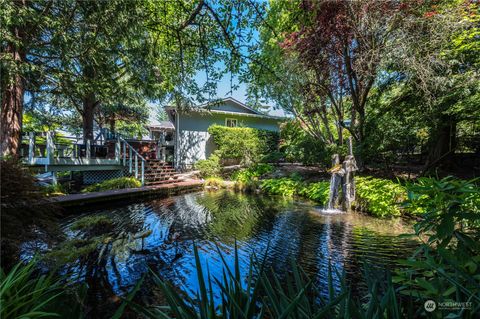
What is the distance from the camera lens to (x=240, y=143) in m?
16.0

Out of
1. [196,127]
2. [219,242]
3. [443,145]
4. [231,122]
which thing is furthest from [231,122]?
[219,242]

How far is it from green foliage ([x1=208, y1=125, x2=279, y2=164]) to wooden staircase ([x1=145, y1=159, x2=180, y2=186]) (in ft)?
15.3

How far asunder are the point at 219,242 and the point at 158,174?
7621mm

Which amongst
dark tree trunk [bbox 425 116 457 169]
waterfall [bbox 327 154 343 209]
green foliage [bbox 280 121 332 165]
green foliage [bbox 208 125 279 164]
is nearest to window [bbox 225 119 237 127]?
green foliage [bbox 208 125 279 164]

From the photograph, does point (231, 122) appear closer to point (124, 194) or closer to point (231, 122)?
point (231, 122)

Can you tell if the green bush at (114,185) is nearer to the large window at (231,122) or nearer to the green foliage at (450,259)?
the green foliage at (450,259)

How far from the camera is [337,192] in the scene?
7656 mm

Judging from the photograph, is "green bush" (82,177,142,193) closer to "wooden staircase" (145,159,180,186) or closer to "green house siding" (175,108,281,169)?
"wooden staircase" (145,159,180,186)

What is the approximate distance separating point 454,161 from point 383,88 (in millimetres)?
4355

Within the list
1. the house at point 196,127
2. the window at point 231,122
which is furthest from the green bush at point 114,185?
the window at point 231,122

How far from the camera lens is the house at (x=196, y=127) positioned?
1659 centimetres

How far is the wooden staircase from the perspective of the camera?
10844 millimetres

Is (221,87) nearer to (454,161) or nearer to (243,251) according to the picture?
(243,251)

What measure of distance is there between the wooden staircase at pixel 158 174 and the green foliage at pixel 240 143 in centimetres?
465
